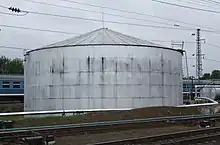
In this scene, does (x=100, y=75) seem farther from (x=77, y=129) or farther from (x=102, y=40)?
(x=77, y=129)

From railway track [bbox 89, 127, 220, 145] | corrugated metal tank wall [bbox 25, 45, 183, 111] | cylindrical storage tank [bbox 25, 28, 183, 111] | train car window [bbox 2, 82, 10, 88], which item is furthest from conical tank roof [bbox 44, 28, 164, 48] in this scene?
railway track [bbox 89, 127, 220, 145]

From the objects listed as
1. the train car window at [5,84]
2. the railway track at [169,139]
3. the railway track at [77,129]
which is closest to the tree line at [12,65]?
the train car window at [5,84]

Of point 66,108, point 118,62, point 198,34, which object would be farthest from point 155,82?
point 198,34

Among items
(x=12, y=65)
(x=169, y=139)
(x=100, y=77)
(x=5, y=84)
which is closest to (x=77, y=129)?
(x=169, y=139)

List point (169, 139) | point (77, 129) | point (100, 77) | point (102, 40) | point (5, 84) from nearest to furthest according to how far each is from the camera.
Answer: point (169, 139) < point (77, 129) < point (100, 77) < point (102, 40) < point (5, 84)

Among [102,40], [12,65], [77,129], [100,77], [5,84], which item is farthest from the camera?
[12,65]

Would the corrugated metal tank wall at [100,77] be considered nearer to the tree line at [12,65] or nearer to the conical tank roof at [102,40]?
the conical tank roof at [102,40]

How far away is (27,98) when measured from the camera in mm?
36000

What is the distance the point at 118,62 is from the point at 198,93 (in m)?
27.5

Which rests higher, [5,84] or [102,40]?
[102,40]

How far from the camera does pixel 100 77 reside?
3162 centimetres

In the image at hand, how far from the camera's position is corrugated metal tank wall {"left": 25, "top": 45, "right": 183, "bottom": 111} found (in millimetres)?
31641

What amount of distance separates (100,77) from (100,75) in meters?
0.17

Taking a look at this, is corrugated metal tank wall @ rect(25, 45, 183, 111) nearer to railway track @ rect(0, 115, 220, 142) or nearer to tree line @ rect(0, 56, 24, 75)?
railway track @ rect(0, 115, 220, 142)
